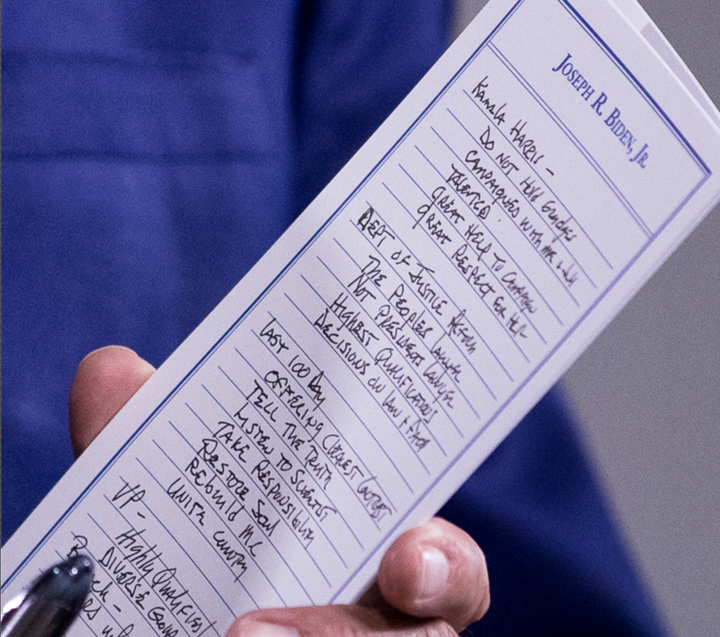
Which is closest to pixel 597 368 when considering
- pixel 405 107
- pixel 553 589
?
pixel 553 589

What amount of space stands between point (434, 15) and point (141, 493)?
46cm

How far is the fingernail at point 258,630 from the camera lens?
9.4 inches

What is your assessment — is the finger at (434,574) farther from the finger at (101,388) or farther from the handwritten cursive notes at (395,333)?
the finger at (101,388)

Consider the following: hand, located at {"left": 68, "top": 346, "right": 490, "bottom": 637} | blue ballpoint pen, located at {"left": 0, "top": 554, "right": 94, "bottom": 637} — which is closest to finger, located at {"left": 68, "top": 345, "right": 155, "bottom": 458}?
hand, located at {"left": 68, "top": 346, "right": 490, "bottom": 637}

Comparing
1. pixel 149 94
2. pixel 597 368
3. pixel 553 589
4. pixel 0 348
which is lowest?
pixel 553 589

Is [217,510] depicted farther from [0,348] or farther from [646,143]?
[0,348]

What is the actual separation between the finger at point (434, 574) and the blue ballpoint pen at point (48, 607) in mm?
109

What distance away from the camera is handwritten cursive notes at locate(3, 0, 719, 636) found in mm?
231

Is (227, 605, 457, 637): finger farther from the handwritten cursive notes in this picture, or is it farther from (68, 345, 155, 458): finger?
(68, 345, 155, 458): finger

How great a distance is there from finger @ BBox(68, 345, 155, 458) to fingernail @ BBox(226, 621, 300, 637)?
0.55 feet

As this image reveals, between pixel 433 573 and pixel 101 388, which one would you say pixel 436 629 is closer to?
pixel 433 573

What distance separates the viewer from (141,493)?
0.90ft

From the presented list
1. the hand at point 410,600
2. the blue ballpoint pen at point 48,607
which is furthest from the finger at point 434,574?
the blue ballpoint pen at point 48,607

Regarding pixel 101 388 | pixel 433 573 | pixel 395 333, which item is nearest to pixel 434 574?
pixel 433 573
